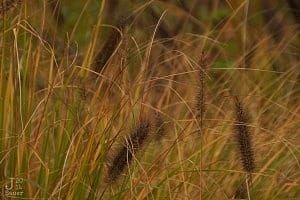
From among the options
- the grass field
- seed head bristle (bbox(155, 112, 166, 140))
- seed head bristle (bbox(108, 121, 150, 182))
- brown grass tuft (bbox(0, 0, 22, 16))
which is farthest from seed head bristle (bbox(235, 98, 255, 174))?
brown grass tuft (bbox(0, 0, 22, 16))

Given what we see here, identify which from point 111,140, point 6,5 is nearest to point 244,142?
point 111,140

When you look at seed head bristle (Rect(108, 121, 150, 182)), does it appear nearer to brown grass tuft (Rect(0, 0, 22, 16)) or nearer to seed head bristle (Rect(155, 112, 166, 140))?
seed head bristle (Rect(155, 112, 166, 140))

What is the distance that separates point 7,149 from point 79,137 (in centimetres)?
21

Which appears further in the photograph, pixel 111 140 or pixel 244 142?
pixel 111 140

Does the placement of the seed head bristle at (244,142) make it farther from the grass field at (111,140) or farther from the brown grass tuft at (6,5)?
the brown grass tuft at (6,5)

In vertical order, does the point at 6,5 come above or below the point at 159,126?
above

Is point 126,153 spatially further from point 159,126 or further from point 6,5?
point 6,5

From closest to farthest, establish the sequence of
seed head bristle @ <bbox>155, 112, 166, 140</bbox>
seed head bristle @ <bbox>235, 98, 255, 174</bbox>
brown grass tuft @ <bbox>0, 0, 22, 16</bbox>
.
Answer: seed head bristle @ <bbox>235, 98, 255, 174</bbox>
brown grass tuft @ <bbox>0, 0, 22, 16</bbox>
seed head bristle @ <bbox>155, 112, 166, 140</bbox>

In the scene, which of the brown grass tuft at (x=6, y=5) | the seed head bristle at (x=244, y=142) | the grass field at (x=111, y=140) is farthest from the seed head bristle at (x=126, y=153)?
the brown grass tuft at (x=6, y=5)

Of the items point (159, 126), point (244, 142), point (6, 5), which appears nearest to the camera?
point (244, 142)

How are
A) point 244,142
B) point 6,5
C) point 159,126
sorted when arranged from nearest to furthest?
point 244,142, point 6,5, point 159,126

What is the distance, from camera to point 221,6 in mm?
5082

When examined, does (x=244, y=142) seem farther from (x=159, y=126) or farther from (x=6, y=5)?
(x=6, y=5)

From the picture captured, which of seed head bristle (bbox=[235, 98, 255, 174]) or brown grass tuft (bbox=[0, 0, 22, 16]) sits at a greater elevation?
brown grass tuft (bbox=[0, 0, 22, 16])
